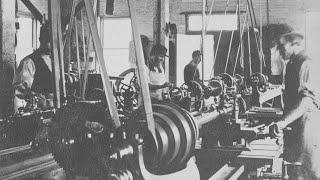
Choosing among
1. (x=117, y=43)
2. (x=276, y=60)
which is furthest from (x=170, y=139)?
(x=117, y=43)

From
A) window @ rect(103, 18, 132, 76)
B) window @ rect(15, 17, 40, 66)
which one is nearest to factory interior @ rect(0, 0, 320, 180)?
window @ rect(103, 18, 132, 76)

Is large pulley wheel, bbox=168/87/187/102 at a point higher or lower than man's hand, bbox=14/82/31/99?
lower

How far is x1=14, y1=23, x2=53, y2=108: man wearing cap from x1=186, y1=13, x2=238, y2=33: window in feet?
22.5

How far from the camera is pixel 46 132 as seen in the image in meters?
1.67

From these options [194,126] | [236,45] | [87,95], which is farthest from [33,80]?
[236,45]

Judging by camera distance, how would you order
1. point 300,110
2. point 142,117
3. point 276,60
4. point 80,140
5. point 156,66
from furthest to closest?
point 276,60, point 156,66, point 300,110, point 142,117, point 80,140

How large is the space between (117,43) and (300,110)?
828 centimetres

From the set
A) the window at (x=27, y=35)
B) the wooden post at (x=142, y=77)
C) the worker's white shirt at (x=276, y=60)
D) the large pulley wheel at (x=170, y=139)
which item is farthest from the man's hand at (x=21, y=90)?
the worker's white shirt at (x=276, y=60)

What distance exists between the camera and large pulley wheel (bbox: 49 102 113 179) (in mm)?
1627

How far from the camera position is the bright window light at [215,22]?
34.4 feet

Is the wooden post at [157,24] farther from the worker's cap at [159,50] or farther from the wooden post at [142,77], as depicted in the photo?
the wooden post at [142,77]

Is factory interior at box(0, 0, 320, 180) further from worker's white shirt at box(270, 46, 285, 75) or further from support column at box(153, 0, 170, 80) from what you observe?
worker's white shirt at box(270, 46, 285, 75)

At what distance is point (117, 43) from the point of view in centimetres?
1149

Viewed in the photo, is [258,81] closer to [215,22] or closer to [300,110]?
[300,110]
